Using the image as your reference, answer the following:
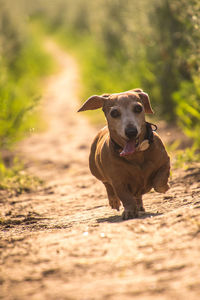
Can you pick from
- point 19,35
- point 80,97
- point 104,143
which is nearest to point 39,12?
point 19,35

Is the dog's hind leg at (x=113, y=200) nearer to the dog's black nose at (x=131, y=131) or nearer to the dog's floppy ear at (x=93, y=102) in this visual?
the dog's floppy ear at (x=93, y=102)

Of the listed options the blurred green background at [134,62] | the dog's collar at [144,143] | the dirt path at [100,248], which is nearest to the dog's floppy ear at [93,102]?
the dog's collar at [144,143]

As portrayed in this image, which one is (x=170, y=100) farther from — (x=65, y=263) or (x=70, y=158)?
(x=65, y=263)

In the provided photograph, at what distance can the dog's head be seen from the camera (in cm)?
372

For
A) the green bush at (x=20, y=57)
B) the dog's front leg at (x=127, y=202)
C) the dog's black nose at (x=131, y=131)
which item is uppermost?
the dog's black nose at (x=131, y=131)

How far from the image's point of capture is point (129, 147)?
3.78m

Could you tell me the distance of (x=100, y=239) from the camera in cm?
300

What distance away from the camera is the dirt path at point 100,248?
2.24 meters

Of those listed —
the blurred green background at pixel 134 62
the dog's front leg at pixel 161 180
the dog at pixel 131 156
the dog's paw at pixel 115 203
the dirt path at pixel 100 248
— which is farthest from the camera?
the blurred green background at pixel 134 62

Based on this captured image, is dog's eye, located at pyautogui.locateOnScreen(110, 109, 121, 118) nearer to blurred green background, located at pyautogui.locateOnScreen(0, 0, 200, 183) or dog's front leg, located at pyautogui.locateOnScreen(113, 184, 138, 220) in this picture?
dog's front leg, located at pyautogui.locateOnScreen(113, 184, 138, 220)

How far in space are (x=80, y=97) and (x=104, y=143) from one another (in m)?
10.3

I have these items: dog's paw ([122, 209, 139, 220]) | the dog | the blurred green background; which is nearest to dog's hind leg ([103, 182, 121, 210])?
the dog

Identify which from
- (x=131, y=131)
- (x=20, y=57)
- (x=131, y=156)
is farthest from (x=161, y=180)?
(x=20, y=57)

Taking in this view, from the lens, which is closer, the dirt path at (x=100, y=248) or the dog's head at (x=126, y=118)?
the dirt path at (x=100, y=248)
